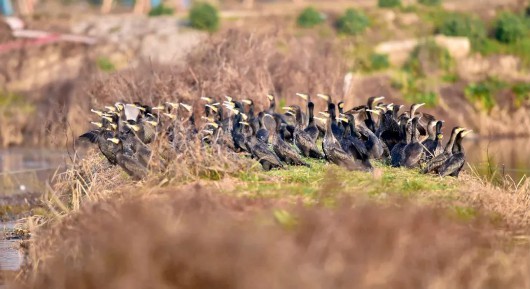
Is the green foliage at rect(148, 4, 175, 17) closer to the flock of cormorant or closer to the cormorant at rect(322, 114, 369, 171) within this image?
the flock of cormorant

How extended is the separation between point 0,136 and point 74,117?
6.50 metres

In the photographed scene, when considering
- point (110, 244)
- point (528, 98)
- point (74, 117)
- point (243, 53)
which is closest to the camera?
point (110, 244)

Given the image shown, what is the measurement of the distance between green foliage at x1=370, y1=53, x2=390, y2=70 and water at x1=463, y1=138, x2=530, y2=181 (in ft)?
43.0

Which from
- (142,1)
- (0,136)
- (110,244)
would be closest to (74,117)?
(0,136)

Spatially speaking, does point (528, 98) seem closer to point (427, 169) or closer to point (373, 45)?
point (373, 45)

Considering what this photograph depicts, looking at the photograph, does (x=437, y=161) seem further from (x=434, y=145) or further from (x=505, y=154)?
(x=505, y=154)

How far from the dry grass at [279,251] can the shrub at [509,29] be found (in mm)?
49566

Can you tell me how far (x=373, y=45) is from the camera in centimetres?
6203

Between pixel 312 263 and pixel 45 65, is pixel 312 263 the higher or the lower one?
the higher one

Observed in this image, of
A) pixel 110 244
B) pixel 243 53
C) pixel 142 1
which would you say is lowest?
pixel 142 1

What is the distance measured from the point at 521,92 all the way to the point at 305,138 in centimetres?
3305

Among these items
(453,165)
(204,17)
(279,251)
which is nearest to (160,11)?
(204,17)

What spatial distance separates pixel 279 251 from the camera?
11.8 meters

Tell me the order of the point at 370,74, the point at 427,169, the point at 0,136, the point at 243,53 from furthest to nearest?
the point at 370,74 → the point at 0,136 → the point at 243,53 → the point at 427,169
